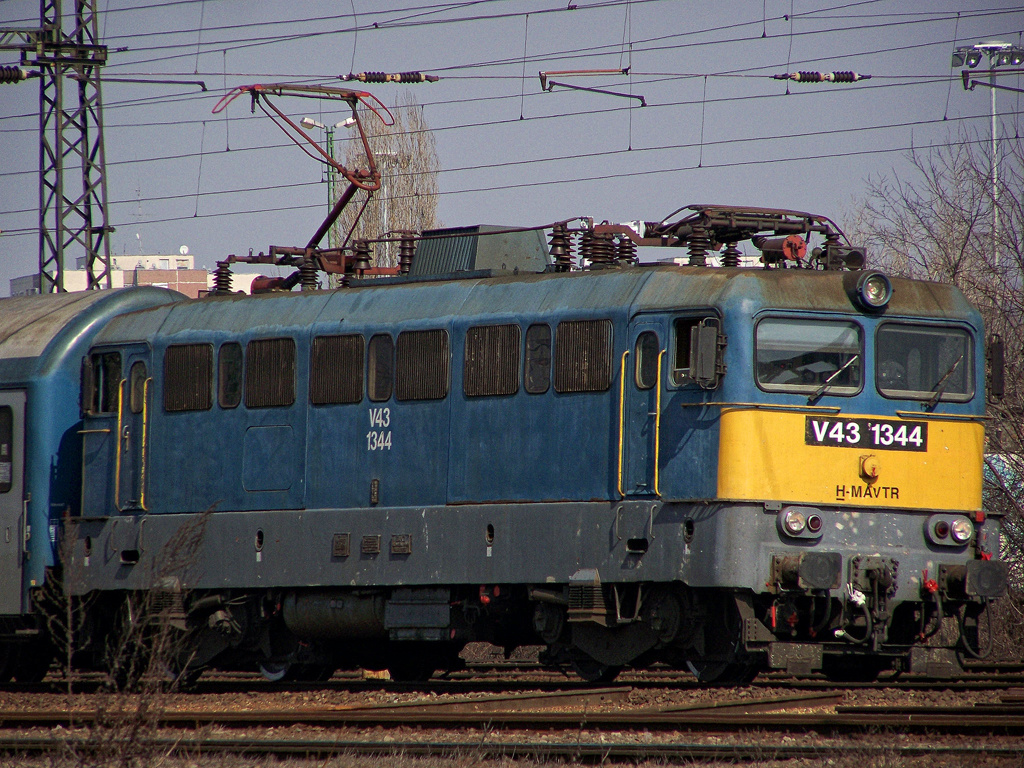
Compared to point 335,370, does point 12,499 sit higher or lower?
lower

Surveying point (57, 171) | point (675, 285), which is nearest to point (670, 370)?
point (675, 285)

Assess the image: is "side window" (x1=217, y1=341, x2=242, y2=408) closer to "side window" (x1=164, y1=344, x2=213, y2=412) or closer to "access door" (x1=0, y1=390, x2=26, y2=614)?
"side window" (x1=164, y1=344, x2=213, y2=412)

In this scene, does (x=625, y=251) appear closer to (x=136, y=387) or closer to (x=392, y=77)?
(x=136, y=387)

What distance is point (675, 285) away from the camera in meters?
12.7

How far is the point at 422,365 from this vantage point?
13938 millimetres

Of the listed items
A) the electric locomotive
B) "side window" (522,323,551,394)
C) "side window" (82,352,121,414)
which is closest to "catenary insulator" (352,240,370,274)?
the electric locomotive

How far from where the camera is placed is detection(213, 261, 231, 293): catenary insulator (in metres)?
16.5

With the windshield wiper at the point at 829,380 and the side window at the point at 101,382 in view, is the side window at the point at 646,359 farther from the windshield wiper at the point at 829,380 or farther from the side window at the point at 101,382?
the side window at the point at 101,382

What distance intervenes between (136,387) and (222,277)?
5.42 feet

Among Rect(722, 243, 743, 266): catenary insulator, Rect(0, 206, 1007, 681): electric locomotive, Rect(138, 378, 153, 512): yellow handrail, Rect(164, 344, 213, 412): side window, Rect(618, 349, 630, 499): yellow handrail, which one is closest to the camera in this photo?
Rect(0, 206, 1007, 681): electric locomotive

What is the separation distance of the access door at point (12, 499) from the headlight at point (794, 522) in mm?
8321

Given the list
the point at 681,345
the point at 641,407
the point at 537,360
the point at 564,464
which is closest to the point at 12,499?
the point at 537,360

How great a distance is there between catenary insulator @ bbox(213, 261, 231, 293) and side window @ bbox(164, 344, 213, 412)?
1.32 metres

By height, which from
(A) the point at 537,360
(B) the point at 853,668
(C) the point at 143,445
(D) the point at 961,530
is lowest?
(B) the point at 853,668
